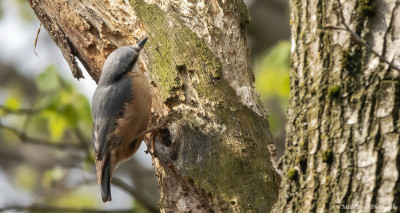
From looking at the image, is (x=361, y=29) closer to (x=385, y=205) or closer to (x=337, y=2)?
(x=337, y=2)

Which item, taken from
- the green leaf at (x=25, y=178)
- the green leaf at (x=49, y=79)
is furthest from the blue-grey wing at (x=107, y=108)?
the green leaf at (x=25, y=178)

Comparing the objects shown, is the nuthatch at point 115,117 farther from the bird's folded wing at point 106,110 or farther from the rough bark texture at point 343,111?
the rough bark texture at point 343,111

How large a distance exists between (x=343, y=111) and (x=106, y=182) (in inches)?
85.6

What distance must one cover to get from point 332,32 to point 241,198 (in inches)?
38.3

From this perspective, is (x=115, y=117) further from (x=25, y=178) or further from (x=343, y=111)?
(x=25, y=178)

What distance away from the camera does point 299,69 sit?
2080 millimetres

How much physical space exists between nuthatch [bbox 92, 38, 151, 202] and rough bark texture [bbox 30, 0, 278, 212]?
0.19 meters

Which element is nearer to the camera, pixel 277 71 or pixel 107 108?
pixel 107 108

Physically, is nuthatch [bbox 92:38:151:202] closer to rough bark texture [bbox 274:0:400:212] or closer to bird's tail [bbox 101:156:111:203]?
bird's tail [bbox 101:156:111:203]

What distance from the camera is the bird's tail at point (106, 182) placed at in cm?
353

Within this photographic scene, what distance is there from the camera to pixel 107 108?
3744 mm

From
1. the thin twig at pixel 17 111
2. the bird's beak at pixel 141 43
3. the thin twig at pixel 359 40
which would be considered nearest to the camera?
the thin twig at pixel 359 40

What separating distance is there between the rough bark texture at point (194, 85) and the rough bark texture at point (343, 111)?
0.50 m

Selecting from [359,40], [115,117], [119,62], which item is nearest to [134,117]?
[115,117]
